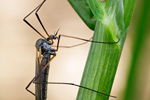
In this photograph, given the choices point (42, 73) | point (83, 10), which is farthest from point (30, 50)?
point (83, 10)

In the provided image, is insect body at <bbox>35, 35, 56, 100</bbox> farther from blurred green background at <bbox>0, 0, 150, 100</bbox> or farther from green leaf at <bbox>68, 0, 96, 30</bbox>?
blurred green background at <bbox>0, 0, 150, 100</bbox>

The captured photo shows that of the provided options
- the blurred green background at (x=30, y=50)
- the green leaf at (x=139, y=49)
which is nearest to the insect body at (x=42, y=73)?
the green leaf at (x=139, y=49)

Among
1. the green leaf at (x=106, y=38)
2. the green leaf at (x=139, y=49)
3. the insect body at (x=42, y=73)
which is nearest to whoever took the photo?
the green leaf at (x=106, y=38)

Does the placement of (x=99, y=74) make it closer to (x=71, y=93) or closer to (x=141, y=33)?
(x=141, y=33)

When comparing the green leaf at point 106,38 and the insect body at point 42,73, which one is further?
the insect body at point 42,73

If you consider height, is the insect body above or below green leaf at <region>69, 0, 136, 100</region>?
below

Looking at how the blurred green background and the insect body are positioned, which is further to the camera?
the blurred green background

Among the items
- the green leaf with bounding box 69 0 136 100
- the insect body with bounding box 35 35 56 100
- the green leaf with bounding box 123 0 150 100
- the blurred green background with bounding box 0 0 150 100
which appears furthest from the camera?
the blurred green background with bounding box 0 0 150 100

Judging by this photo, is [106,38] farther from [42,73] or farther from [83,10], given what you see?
[42,73]

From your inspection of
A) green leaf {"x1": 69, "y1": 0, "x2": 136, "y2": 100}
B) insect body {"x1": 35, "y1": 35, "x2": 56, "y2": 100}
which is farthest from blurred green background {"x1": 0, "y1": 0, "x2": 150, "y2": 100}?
green leaf {"x1": 69, "y1": 0, "x2": 136, "y2": 100}

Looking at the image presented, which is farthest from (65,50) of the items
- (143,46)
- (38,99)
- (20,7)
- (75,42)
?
(143,46)

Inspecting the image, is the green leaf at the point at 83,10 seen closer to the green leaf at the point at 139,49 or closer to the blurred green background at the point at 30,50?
the green leaf at the point at 139,49
